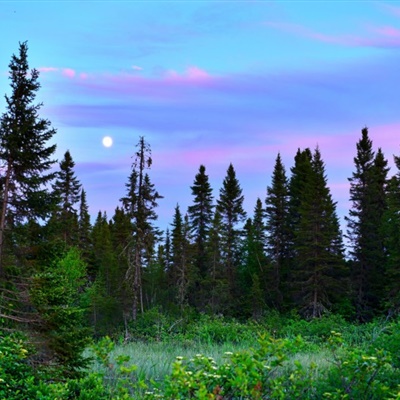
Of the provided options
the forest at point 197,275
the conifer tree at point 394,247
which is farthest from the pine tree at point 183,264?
the conifer tree at point 394,247

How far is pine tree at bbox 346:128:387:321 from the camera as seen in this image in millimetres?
45406

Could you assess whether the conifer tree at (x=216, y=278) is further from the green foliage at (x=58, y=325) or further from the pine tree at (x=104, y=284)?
the green foliage at (x=58, y=325)

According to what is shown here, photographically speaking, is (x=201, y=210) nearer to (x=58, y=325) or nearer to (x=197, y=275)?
(x=197, y=275)

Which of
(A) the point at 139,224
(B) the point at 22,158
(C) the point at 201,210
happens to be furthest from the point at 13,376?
(C) the point at 201,210

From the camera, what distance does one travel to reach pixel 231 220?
54969 millimetres

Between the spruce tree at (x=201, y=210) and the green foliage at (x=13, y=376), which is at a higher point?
the spruce tree at (x=201, y=210)

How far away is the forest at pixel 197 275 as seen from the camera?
10148 mm

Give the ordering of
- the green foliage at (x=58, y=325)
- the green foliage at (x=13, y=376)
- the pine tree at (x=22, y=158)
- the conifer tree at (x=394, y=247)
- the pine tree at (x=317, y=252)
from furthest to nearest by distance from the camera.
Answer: the pine tree at (x=317, y=252), the conifer tree at (x=394, y=247), the pine tree at (x=22, y=158), the green foliage at (x=58, y=325), the green foliage at (x=13, y=376)

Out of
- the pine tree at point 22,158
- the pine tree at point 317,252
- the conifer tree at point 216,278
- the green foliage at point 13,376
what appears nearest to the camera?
the green foliage at point 13,376

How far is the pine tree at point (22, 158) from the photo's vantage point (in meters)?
16.9

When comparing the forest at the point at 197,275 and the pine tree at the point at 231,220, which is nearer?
the forest at the point at 197,275

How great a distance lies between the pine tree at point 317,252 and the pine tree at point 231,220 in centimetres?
825

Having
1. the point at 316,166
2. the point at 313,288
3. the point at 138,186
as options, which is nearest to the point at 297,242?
the point at 313,288

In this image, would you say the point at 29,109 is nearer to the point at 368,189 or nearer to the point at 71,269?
the point at 71,269
